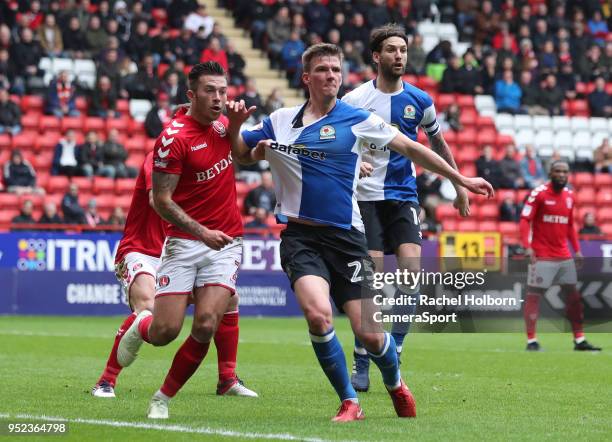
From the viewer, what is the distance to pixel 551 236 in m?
16.2

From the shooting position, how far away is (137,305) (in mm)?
9367

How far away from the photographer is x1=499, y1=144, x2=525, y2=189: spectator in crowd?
27.0m

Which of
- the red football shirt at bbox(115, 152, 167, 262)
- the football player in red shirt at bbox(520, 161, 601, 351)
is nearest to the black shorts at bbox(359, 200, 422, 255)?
the red football shirt at bbox(115, 152, 167, 262)

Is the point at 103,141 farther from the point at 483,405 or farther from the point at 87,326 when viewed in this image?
the point at 483,405

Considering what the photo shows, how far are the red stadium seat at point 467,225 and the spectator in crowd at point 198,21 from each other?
22.0ft

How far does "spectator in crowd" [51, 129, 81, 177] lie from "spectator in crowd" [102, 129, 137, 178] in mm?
523

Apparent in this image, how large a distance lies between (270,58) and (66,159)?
7104mm

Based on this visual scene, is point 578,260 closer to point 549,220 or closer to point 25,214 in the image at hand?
point 549,220

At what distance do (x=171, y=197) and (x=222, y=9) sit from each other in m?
22.7

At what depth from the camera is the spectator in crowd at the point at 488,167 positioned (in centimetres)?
2683

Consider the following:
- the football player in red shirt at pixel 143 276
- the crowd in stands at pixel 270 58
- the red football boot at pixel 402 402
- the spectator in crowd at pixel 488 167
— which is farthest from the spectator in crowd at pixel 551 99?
the red football boot at pixel 402 402

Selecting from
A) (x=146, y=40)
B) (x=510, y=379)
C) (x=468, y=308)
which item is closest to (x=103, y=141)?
(x=146, y=40)

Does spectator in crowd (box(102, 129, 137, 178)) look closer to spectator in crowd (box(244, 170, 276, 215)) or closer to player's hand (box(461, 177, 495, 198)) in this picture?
spectator in crowd (box(244, 170, 276, 215))

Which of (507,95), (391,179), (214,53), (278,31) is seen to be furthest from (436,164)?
(507,95)
